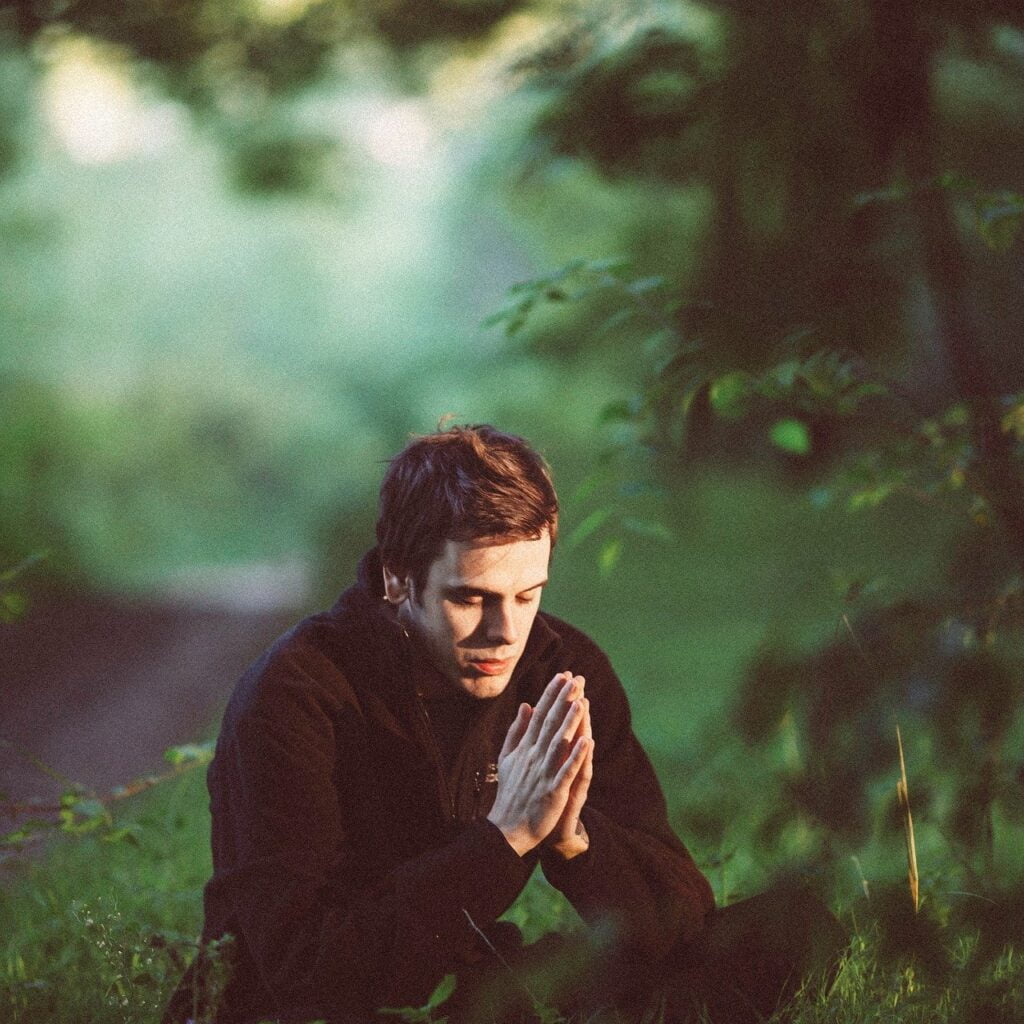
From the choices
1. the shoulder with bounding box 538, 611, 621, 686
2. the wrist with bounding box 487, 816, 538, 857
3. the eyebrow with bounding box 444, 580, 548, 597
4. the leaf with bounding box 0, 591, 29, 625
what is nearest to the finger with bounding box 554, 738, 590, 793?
the wrist with bounding box 487, 816, 538, 857

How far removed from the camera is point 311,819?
95.3 inches

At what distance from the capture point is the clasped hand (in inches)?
90.3

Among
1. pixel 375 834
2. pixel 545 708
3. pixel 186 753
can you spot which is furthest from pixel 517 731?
pixel 186 753

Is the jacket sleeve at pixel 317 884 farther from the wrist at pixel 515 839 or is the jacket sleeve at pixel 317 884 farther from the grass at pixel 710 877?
the grass at pixel 710 877

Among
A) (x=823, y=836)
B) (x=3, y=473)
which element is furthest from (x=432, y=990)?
(x=3, y=473)

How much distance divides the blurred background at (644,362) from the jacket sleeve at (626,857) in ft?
0.50

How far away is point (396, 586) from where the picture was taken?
102 inches

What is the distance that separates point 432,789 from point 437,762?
6 centimetres

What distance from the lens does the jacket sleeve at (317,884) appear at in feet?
7.54

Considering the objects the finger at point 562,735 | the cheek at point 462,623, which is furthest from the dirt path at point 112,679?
the finger at point 562,735

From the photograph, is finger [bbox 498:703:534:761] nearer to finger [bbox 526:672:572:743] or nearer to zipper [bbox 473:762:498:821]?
finger [bbox 526:672:572:743]

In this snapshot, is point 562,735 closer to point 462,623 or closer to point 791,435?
point 462,623

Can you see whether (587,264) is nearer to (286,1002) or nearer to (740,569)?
(286,1002)

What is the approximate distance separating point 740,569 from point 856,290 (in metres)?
11.3
